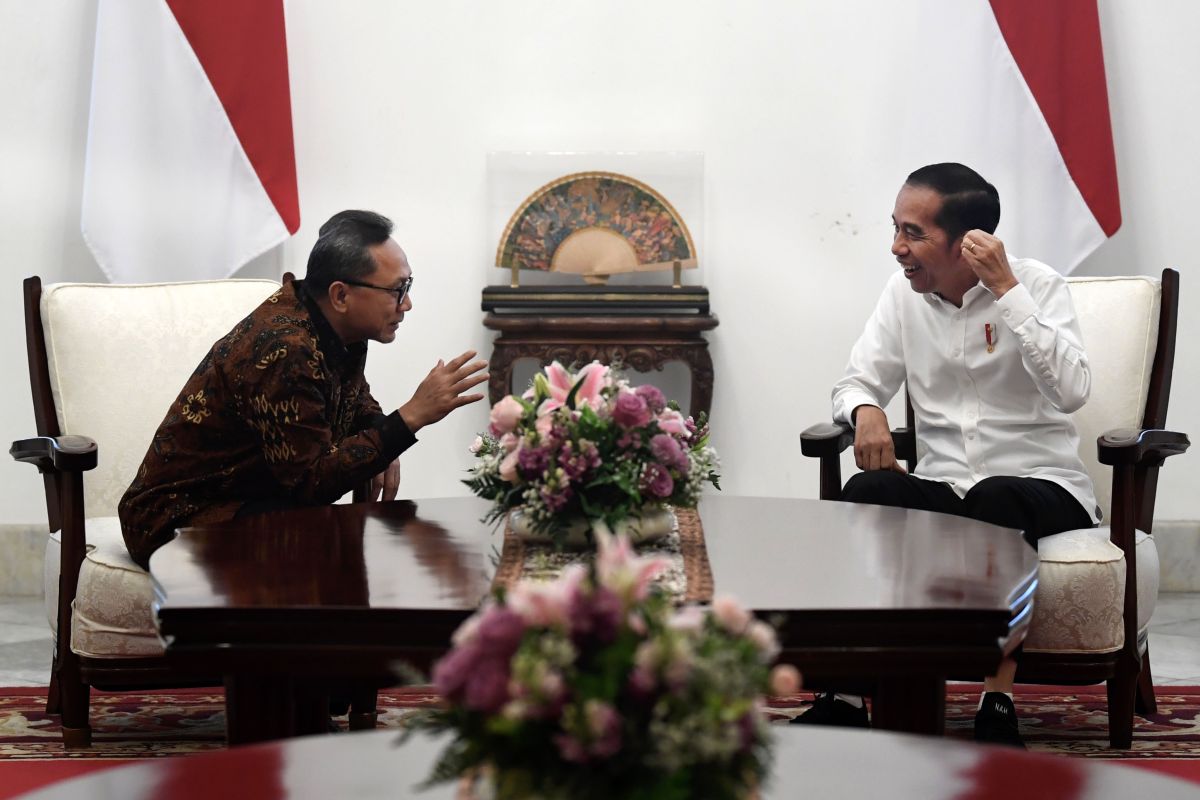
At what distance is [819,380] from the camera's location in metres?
4.60

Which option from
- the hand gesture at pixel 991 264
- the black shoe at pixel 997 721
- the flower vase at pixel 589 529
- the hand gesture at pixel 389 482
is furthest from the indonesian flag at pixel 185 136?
the black shoe at pixel 997 721

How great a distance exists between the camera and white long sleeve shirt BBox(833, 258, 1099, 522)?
3059mm

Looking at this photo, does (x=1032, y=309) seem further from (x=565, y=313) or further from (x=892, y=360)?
(x=565, y=313)

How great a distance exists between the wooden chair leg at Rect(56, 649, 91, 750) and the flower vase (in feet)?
3.97

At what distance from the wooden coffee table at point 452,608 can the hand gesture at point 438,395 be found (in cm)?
52

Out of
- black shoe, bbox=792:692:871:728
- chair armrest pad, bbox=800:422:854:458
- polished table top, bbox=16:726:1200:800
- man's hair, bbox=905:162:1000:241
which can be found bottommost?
black shoe, bbox=792:692:871:728

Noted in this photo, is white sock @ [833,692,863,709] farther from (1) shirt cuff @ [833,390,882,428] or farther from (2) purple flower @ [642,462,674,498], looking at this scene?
(2) purple flower @ [642,462,674,498]

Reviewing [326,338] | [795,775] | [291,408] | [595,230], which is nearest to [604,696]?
[795,775]

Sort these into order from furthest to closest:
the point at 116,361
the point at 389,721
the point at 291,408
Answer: the point at 116,361 → the point at 389,721 → the point at 291,408

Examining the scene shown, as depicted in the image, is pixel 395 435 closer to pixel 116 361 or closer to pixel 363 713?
pixel 363 713

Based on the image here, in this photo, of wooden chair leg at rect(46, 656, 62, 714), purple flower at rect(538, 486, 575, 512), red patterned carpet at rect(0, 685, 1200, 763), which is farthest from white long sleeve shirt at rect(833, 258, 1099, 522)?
wooden chair leg at rect(46, 656, 62, 714)

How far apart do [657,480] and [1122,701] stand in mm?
1368

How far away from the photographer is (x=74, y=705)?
2.99 m

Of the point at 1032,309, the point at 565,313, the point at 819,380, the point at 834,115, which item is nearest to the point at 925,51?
the point at 834,115
